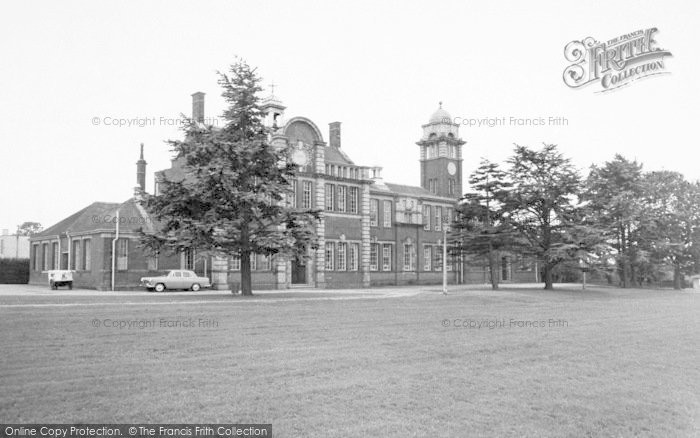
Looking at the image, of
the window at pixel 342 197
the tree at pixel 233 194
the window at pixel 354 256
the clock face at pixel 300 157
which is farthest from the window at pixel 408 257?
the tree at pixel 233 194

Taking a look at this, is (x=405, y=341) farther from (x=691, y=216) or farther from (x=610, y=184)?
(x=691, y=216)

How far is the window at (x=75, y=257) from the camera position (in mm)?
40469

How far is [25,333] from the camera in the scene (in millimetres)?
14992

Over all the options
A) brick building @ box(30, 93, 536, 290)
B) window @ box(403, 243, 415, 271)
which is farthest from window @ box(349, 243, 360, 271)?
window @ box(403, 243, 415, 271)

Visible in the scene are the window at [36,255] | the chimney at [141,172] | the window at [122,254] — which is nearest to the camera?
the window at [122,254]

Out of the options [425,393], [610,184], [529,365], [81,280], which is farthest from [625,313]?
[81,280]

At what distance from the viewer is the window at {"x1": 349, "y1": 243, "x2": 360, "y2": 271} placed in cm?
4716

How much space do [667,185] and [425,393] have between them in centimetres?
4940

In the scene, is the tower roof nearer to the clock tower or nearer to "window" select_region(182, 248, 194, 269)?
the clock tower

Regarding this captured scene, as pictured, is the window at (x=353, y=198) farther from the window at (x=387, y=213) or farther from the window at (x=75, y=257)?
the window at (x=75, y=257)

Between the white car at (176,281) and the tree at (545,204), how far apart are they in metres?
19.8

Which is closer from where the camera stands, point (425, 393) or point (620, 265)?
point (425, 393)

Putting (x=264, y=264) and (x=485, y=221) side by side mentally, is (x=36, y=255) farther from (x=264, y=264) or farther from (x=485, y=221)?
(x=485, y=221)

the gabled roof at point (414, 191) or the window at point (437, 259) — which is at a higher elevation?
the gabled roof at point (414, 191)
